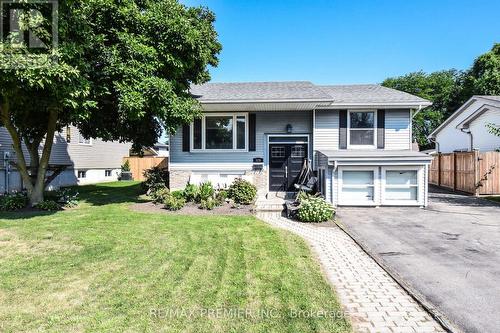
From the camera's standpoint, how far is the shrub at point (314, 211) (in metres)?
8.38

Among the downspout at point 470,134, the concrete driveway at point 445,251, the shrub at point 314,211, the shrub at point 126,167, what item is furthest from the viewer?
the shrub at point 126,167

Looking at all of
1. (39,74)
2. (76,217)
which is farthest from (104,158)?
(39,74)

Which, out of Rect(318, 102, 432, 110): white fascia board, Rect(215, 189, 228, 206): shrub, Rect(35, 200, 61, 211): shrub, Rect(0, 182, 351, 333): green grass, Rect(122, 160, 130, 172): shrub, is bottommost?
Rect(0, 182, 351, 333): green grass

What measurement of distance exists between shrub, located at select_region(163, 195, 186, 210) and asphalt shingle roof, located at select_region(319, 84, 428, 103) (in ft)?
24.4

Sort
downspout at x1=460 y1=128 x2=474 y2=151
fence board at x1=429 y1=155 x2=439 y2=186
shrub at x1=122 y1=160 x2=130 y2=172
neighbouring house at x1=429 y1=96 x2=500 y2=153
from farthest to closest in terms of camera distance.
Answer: shrub at x1=122 y1=160 x2=130 y2=172 < downspout at x1=460 y1=128 x2=474 y2=151 < fence board at x1=429 y1=155 x2=439 y2=186 < neighbouring house at x1=429 y1=96 x2=500 y2=153

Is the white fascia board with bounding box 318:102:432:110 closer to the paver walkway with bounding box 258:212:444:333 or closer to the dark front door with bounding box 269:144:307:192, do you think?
the dark front door with bounding box 269:144:307:192

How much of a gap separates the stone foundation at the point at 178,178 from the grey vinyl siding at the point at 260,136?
1.48 ft

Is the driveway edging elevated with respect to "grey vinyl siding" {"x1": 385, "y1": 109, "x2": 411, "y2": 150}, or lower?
lower

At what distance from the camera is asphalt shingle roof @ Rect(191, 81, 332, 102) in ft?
37.2

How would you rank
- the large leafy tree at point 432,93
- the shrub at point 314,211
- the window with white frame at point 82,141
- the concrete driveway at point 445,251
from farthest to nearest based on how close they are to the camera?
the large leafy tree at point 432,93 → the window with white frame at point 82,141 → the shrub at point 314,211 → the concrete driveway at point 445,251

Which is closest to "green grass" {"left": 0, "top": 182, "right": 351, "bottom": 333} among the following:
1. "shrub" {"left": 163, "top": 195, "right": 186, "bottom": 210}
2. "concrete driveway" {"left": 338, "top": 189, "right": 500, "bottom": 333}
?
"concrete driveway" {"left": 338, "top": 189, "right": 500, "bottom": 333}

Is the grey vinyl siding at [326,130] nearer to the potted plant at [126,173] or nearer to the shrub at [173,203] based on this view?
the shrub at [173,203]

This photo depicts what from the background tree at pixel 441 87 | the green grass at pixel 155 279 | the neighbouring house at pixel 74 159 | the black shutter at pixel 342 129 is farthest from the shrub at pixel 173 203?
the background tree at pixel 441 87

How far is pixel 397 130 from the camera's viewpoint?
40.5 ft
